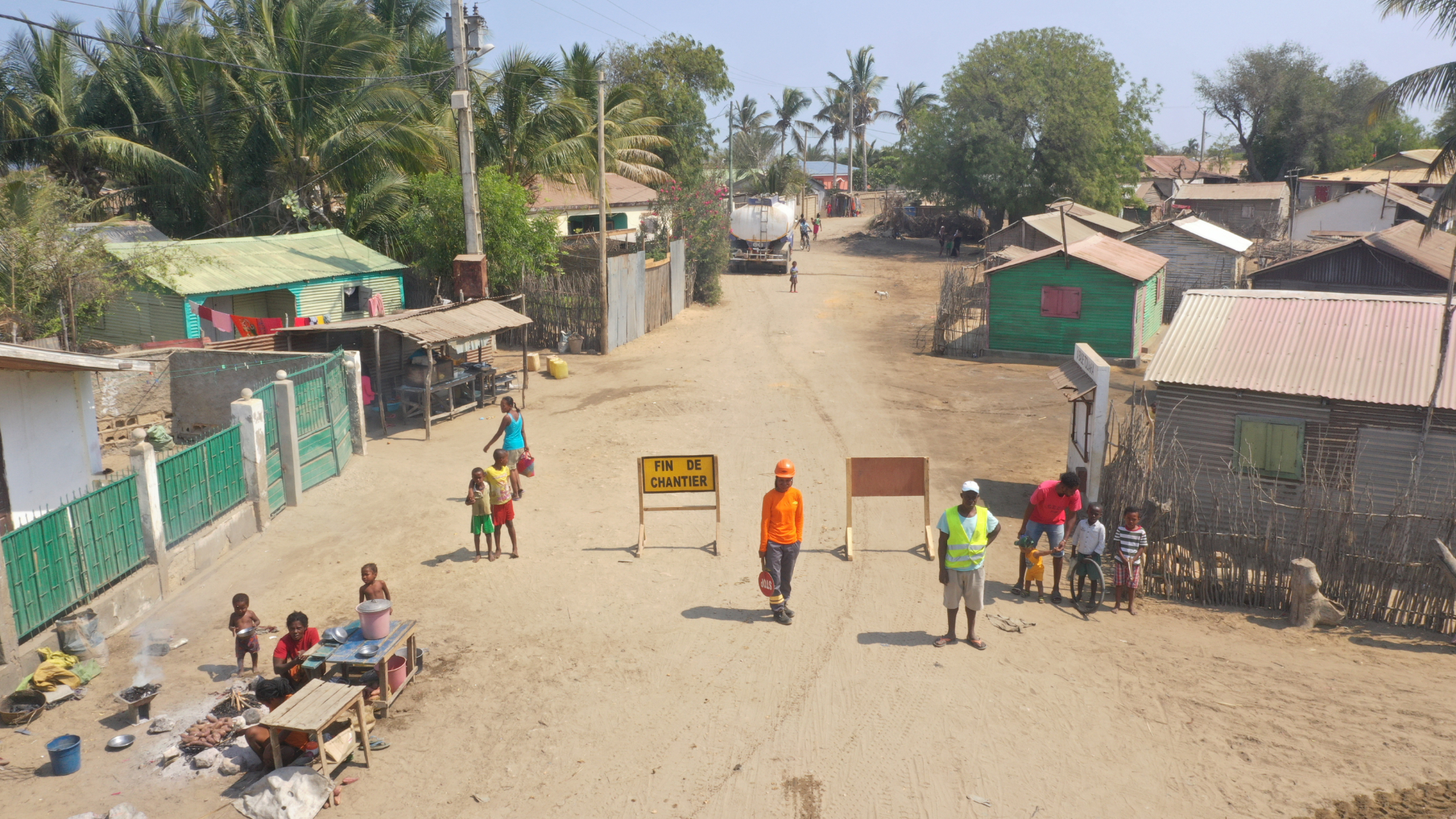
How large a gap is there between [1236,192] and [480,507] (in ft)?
164

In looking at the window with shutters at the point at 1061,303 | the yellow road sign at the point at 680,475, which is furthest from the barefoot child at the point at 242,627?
the window with shutters at the point at 1061,303

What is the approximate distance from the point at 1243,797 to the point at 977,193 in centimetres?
4329

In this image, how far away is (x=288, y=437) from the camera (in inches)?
491

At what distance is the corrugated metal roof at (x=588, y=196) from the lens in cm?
3575

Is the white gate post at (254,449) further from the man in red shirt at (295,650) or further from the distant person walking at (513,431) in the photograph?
the man in red shirt at (295,650)

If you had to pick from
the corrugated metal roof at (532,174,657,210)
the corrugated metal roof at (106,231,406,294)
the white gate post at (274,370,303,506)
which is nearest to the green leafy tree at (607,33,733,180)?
the corrugated metal roof at (532,174,657,210)

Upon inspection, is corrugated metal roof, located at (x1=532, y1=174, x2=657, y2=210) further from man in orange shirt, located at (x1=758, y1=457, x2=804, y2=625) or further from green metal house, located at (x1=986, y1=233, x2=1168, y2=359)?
man in orange shirt, located at (x1=758, y1=457, x2=804, y2=625)

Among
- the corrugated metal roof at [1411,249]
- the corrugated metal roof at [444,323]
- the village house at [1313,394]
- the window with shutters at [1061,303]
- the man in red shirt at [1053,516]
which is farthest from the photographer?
the window with shutters at [1061,303]

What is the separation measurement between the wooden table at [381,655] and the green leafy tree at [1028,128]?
42.1 meters

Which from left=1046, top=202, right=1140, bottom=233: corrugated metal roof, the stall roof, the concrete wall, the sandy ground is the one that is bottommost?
the sandy ground

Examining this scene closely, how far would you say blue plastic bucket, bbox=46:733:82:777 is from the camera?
22.2ft

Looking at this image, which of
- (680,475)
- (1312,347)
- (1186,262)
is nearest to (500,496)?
(680,475)

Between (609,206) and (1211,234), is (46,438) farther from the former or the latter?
(1211,234)

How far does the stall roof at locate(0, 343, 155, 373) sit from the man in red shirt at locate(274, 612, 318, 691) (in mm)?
4385
